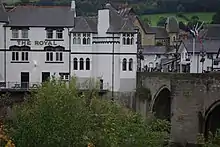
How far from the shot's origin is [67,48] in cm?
6931

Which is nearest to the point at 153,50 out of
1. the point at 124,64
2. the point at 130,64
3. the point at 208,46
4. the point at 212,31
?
the point at 212,31

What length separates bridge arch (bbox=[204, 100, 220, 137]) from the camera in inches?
2119

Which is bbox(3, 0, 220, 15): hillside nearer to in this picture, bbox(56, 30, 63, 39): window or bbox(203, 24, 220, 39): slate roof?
bbox(203, 24, 220, 39): slate roof

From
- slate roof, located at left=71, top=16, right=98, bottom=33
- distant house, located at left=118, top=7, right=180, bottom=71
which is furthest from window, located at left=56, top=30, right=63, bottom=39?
distant house, located at left=118, top=7, right=180, bottom=71

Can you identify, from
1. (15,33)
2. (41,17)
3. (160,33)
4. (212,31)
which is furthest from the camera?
(160,33)

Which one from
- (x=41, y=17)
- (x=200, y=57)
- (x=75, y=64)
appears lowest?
(x=75, y=64)

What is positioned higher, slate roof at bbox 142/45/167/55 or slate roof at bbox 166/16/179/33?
slate roof at bbox 166/16/179/33

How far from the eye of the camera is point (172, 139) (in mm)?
56844

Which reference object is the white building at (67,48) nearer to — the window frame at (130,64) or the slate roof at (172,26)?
the window frame at (130,64)

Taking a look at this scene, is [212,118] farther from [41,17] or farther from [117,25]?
[41,17]

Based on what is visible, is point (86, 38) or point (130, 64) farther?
point (86, 38)

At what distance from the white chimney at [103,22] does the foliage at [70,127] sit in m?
23.5

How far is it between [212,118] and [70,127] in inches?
893

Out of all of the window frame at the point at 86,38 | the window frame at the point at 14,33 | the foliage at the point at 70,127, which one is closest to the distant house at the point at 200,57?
the window frame at the point at 86,38
